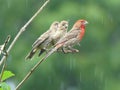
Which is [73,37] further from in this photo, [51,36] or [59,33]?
[59,33]

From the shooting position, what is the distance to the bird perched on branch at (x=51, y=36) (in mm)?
3801

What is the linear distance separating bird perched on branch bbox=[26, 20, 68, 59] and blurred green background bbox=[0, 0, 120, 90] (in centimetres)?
1456

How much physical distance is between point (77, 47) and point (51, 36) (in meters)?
16.2

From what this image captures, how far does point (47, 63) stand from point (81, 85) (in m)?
2.02

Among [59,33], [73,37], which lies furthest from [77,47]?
[59,33]

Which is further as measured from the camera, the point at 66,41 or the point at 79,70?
the point at 79,70

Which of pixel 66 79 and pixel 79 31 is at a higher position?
pixel 66 79

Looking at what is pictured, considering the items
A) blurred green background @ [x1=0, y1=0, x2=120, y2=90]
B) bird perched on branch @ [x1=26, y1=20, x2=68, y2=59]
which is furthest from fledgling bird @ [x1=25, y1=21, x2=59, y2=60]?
blurred green background @ [x1=0, y1=0, x2=120, y2=90]

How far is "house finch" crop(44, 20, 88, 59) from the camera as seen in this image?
3.72 m

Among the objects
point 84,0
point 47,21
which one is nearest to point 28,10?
point 84,0

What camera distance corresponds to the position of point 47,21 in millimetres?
21094

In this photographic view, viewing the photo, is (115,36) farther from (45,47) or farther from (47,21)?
(45,47)

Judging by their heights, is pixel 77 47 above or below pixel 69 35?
above

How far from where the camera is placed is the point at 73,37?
4.12 m
